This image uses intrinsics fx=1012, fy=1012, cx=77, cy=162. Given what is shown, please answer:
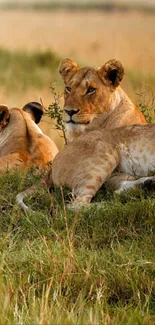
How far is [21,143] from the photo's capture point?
693 cm

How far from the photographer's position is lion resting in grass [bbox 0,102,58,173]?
6.73 metres

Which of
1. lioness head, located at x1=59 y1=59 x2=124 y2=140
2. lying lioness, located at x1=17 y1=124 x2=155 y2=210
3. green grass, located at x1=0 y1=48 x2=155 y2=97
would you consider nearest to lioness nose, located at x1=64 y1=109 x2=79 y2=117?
lioness head, located at x1=59 y1=59 x2=124 y2=140

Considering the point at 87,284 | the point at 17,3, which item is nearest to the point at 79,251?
the point at 87,284

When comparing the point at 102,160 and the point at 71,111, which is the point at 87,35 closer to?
the point at 71,111

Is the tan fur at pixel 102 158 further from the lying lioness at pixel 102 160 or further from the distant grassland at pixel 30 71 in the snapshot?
the distant grassland at pixel 30 71

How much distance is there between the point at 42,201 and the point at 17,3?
28.6 m

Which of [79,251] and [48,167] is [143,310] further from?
[48,167]

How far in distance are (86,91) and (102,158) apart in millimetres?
866

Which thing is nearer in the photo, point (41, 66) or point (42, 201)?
point (42, 201)

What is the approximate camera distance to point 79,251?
4.99m

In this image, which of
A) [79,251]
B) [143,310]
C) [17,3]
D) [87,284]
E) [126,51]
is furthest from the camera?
[17,3]

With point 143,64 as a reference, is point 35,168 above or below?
above

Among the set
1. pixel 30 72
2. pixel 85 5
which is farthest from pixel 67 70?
pixel 85 5

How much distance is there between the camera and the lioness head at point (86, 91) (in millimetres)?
6527
